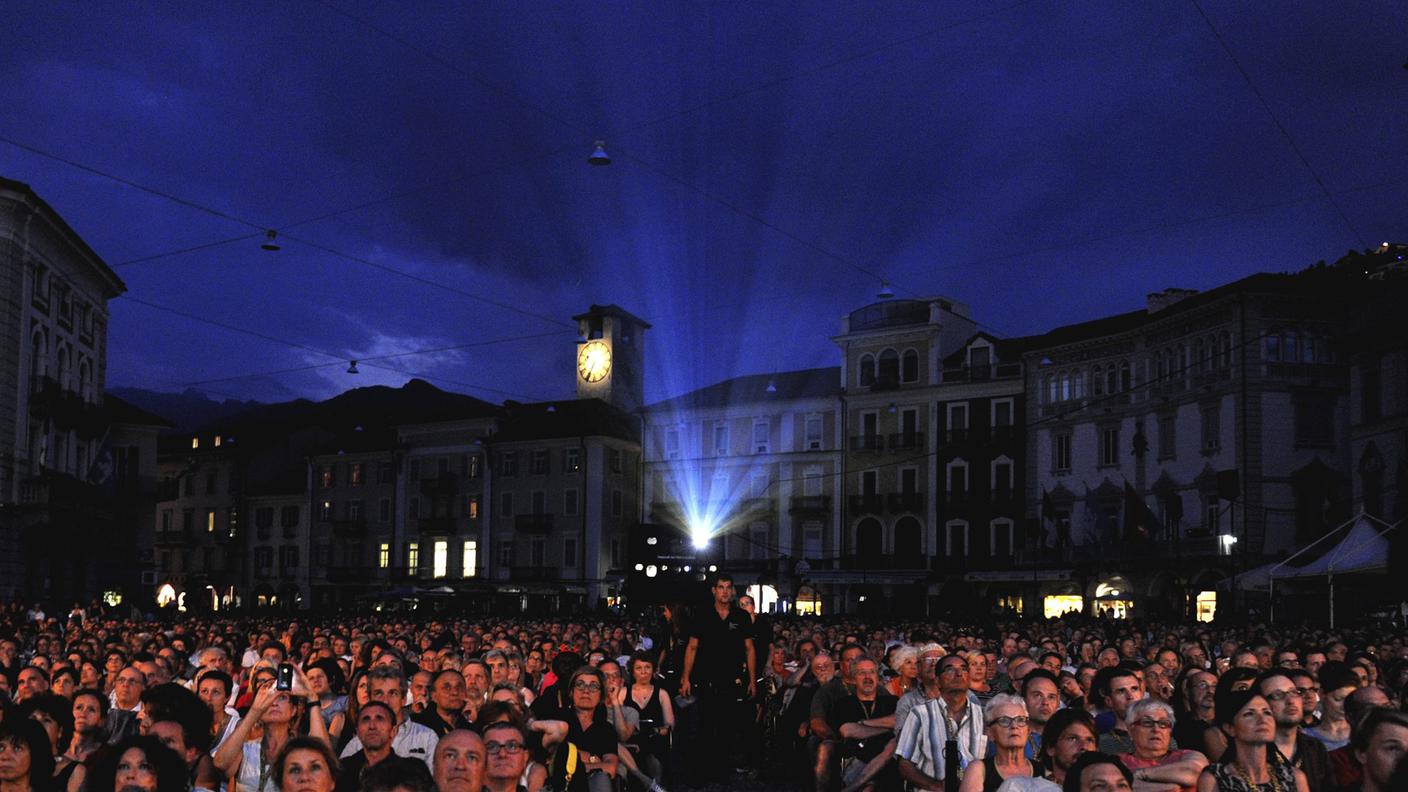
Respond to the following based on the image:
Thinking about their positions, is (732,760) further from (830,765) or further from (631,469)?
(631,469)

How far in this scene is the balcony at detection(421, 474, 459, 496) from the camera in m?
74.3

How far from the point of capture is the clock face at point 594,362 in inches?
2955

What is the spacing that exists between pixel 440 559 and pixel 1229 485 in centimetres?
4160

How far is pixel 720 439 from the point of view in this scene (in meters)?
71.7

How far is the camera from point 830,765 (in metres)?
11.0

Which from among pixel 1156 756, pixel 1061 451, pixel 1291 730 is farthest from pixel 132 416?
pixel 1291 730

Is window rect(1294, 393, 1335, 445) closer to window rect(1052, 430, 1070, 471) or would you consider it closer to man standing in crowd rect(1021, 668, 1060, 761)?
window rect(1052, 430, 1070, 471)

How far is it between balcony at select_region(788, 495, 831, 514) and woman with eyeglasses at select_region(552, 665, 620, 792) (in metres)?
57.7

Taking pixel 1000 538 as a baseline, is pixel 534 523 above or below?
above

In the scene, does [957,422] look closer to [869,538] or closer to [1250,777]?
[869,538]

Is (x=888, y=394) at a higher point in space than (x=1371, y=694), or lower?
higher

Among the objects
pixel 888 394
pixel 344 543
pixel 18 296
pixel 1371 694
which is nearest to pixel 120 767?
pixel 1371 694

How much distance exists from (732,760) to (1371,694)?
9.14 meters

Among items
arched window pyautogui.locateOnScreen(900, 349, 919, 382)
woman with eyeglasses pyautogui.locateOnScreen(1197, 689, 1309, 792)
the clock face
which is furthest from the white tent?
the clock face
